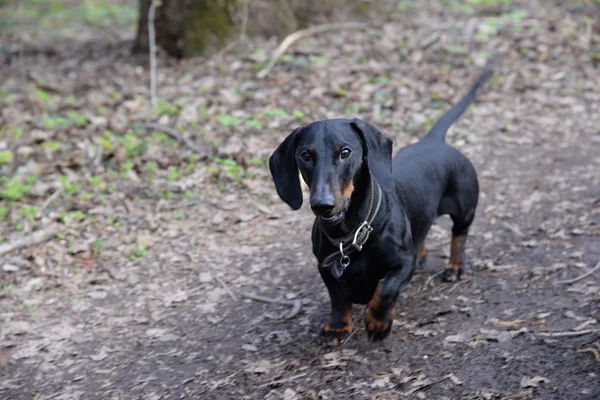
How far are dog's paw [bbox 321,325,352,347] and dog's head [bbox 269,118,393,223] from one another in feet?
2.84

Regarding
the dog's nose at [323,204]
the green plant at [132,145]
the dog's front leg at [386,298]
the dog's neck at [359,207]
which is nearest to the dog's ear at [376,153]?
the dog's neck at [359,207]

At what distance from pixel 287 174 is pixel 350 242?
508 millimetres

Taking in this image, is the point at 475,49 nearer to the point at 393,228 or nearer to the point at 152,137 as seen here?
the point at 152,137

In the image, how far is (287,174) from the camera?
11.5 feet

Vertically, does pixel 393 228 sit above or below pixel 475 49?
below

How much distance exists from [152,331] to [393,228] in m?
1.83

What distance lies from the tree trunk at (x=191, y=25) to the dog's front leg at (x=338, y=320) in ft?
18.4

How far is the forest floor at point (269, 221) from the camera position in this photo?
3.62m

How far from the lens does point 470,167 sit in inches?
175

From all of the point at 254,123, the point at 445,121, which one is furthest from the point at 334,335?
the point at 254,123

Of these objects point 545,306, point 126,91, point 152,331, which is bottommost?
point 152,331

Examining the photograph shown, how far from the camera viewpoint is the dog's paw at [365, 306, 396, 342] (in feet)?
11.7

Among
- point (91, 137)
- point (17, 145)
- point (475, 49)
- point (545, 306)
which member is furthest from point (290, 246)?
point (475, 49)

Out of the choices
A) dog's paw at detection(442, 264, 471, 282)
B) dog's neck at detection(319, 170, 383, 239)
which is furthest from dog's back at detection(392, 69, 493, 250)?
dog's neck at detection(319, 170, 383, 239)
